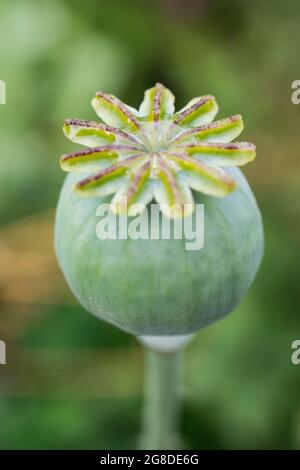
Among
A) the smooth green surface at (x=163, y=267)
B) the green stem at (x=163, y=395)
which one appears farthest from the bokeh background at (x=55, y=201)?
the smooth green surface at (x=163, y=267)

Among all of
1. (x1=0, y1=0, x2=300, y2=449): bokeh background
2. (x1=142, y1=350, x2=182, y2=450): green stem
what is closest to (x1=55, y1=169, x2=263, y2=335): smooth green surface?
(x1=142, y1=350, x2=182, y2=450): green stem

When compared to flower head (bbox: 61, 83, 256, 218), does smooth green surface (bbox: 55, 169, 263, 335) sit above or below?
below

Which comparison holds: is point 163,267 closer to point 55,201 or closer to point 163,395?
point 163,395

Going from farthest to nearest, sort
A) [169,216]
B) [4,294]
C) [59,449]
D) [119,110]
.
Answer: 1. [4,294]
2. [59,449]
3. [119,110]
4. [169,216]

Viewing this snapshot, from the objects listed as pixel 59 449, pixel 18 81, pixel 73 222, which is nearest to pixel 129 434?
pixel 59 449

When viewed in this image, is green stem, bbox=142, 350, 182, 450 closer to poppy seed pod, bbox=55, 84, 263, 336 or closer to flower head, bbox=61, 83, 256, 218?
poppy seed pod, bbox=55, 84, 263, 336

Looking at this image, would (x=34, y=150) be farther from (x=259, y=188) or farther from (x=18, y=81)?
(x=259, y=188)

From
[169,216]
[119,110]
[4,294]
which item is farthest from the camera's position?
[4,294]

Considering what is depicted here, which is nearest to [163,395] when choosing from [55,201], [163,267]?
[163,267]
